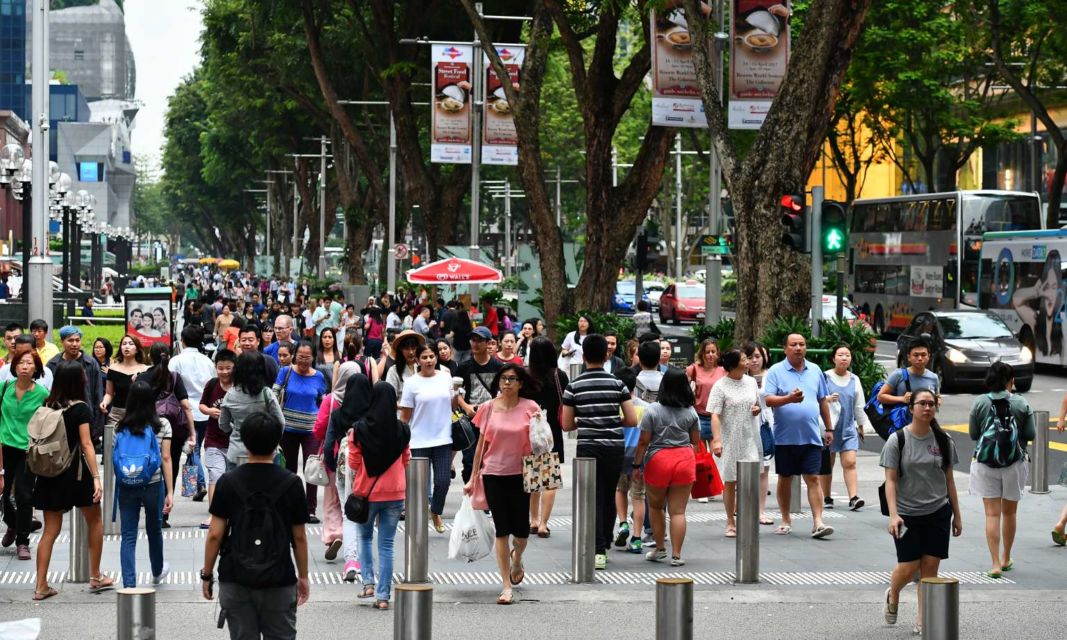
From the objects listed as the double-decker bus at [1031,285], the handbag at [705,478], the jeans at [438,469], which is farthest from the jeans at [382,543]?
the double-decker bus at [1031,285]

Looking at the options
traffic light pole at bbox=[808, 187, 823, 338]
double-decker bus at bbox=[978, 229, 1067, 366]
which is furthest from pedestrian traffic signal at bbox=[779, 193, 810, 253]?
double-decker bus at bbox=[978, 229, 1067, 366]

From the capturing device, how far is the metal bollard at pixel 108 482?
12102 millimetres

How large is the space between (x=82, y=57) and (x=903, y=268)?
168901 mm

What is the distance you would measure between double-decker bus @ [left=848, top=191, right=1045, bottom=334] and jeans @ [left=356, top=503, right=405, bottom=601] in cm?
2684

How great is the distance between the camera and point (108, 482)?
12508 millimetres

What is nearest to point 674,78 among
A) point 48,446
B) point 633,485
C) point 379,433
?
point 633,485

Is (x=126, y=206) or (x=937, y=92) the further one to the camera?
(x=126, y=206)

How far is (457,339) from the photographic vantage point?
21266 millimetres

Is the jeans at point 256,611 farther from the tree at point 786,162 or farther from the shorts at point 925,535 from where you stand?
the tree at point 786,162

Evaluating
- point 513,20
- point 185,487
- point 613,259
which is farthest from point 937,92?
point 185,487

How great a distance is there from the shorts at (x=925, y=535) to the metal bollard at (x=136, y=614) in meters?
4.55

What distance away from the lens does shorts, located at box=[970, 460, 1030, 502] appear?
36.3 feet

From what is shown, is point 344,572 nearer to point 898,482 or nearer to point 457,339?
point 898,482

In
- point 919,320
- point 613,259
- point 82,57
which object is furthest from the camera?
point 82,57
